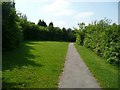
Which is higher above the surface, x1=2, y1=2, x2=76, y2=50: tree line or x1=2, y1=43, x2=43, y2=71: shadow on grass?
x1=2, y1=2, x2=76, y2=50: tree line

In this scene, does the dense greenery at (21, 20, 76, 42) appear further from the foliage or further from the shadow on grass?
the shadow on grass

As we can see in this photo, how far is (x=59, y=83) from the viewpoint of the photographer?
11.0m

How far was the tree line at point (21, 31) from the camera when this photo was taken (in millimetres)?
24103

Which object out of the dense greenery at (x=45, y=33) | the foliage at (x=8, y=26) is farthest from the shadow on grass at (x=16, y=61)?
the dense greenery at (x=45, y=33)

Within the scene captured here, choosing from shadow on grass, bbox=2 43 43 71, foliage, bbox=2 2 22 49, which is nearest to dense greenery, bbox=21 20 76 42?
foliage, bbox=2 2 22 49

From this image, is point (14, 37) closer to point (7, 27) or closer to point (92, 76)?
point (7, 27)

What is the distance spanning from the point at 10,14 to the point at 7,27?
1.88 metres

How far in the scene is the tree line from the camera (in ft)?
79.1

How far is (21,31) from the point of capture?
33.8m

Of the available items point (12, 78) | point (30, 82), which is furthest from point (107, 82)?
point (12, 78)

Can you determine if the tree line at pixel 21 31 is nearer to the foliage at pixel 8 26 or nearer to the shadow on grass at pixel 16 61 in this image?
the foliage at pixel 8 26

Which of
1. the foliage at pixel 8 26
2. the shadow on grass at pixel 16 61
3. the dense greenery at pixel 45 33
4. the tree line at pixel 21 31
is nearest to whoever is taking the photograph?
the shadow on grass at pixel 16 61

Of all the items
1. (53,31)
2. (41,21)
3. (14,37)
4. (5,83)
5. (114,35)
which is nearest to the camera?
(5,83)

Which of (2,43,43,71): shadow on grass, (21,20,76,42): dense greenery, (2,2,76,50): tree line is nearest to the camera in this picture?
(2,43,43,71): shadow on grass
